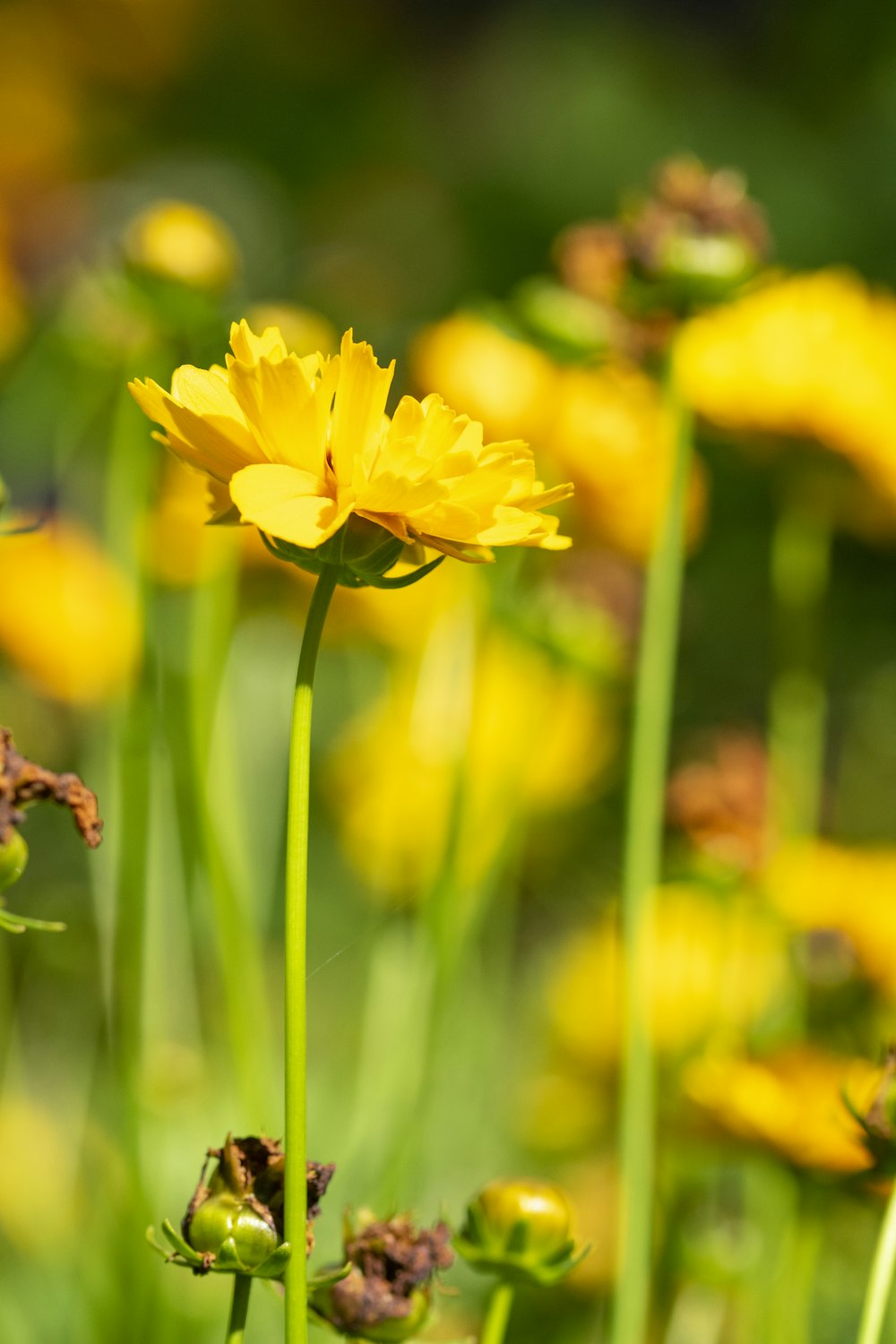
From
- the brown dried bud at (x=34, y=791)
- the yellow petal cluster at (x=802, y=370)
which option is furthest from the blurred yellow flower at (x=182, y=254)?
the brown dried bud at (x=34, y=791)

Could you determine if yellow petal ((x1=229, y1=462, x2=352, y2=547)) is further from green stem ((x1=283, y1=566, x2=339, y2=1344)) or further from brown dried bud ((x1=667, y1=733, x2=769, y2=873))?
brown dried bud ((x1=667, y1=733, x2=769, y2=873))

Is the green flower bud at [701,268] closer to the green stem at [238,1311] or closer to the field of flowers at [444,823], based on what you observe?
the field of flowers at [444,823]

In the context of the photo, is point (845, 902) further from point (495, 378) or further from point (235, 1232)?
point (235, 1232)

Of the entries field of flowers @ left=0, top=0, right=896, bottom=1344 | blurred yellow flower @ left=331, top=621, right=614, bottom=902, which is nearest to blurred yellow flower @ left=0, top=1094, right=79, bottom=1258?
field of flowers @ left=0, top=0, right=896, bottom=1344

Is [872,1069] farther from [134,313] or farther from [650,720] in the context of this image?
[134,313]

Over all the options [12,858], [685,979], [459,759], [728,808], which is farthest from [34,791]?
[685,979]

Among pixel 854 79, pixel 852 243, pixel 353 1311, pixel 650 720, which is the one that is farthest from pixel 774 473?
pixel 854 79
